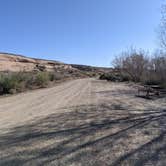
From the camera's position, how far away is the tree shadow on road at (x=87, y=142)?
472 centimetres

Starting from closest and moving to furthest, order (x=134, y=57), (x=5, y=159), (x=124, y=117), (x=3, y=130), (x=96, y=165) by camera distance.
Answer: (x=96, y=165) < (x=5, y=159) < (x=3, y=130) < (x=124, y=117) < (x=134, y=57)

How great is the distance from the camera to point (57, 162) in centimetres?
457

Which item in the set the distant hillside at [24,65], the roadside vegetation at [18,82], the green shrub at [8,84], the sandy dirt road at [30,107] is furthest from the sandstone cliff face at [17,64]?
the sandy dirt road at [30,107]

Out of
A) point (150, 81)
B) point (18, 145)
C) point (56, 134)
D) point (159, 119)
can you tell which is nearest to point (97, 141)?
point (56, 134)

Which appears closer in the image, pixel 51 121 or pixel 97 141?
pixel 97 141

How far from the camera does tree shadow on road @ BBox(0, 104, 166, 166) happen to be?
4.72 metres

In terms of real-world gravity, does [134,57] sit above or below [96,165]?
above

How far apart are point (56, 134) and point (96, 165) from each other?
2483 millimetres

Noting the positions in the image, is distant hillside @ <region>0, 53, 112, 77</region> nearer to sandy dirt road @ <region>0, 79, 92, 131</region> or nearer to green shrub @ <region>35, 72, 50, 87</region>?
green shrub @ <region>35, 72, 50, 87</region>

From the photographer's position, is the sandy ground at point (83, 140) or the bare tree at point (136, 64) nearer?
the sandy ground at point (83, 140)

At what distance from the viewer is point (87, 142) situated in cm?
587

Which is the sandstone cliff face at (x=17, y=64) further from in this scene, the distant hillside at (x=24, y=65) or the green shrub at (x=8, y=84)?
the green shrub at (x=8, y=84)

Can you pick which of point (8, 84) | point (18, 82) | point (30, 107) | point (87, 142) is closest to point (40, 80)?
point (18, 82)

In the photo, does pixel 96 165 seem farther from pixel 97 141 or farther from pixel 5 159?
pixel 5 159
